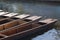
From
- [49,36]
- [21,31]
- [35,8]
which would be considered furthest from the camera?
[35,8]

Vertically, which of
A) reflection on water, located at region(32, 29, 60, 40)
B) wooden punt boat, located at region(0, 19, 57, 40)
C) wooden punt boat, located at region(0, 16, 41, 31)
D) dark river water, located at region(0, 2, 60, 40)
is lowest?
reflection on water, located at region(32, 29, 60, 40)

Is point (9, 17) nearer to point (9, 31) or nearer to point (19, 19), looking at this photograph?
point (19, 19)

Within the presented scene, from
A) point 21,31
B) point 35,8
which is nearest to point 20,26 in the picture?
point 21,31

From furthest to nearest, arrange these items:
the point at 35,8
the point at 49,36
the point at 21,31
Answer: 1. the point at 35,8
2. the point at 49,36
3. the point at 21,31

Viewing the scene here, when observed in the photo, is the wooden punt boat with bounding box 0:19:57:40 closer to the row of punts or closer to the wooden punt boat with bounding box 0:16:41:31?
the row of punts

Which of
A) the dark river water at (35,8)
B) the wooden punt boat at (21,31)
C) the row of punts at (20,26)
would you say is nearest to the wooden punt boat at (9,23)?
the row of punts at (20,26)

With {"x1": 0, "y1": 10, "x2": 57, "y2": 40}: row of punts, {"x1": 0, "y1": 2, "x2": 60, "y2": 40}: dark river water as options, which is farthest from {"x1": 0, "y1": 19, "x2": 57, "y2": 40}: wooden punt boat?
{"x1": 0, "y1": 2, "x2": 60, "y2": 40}: dark river water

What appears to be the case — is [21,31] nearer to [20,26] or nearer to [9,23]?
[20,26]

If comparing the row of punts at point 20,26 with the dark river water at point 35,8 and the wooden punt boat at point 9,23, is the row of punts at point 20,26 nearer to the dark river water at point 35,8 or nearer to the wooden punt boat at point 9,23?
the wooden punt boat at point 9,23

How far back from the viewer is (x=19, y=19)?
1906mm

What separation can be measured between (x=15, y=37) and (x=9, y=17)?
57cm

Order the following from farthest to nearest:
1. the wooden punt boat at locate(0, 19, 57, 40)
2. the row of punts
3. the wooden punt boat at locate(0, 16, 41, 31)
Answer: the wooden punt boat at locate(0, 16, 41, 31) → the row of punts → the wooden punt boat at locate(0, 19, 57, 40)

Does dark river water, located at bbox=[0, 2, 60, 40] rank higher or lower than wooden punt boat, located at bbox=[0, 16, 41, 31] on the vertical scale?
higher

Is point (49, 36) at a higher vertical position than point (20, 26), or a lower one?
lower
